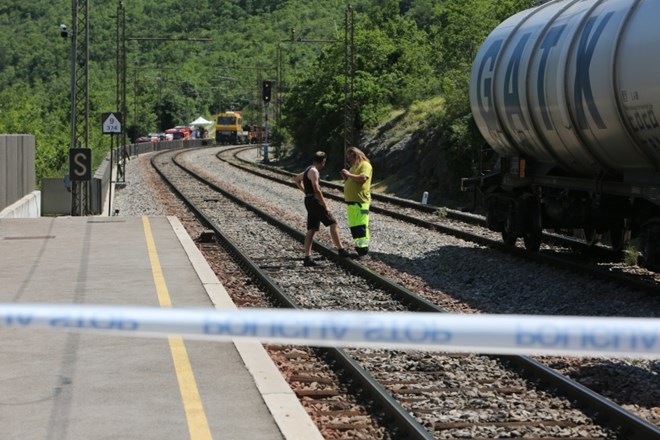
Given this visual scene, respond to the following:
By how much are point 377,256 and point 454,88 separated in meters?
21.3

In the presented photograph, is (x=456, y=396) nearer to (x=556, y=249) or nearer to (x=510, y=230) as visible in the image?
(x=510, y=230)

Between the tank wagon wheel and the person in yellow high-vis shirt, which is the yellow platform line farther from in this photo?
the tank wagon wheel

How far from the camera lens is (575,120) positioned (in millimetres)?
14234

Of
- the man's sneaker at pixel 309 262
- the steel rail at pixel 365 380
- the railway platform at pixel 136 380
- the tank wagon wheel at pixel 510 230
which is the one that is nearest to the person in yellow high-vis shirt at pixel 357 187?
the man's sneaker at pixel 309 262

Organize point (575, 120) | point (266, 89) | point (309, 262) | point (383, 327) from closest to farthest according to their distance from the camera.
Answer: point (383, 327) < point (575, 120) < point (309, 262) < point (266, 89)

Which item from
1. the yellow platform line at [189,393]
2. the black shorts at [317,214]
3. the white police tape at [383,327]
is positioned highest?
the white police tape at [383,327]

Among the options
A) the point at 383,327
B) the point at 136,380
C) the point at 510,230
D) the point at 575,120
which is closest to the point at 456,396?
the point at 136,380

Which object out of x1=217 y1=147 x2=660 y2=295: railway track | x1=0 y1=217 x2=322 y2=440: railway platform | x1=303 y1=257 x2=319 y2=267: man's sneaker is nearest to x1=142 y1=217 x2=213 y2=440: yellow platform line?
x1=0 y1=217 x2=322 y2=440: railway platform

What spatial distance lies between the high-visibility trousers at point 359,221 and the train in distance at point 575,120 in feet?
8.48

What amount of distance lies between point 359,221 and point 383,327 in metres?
13.4

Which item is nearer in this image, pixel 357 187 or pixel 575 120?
pixel 575 120

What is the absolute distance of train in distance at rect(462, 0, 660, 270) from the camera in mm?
12625

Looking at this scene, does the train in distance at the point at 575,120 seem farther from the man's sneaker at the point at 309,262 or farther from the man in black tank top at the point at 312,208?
the man's sneaker at the point at 309,262

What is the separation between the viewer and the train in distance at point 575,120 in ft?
41.4
